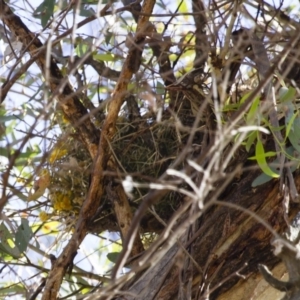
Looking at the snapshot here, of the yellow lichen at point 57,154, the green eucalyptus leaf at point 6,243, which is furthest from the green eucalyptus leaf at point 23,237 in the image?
the yellow lichen at point 57,154

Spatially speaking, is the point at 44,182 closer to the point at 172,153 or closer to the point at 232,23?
the point at 172,153

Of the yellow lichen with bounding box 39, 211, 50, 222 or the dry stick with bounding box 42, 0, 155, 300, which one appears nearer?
the dry stick with bounding box 42, 0, 155, 300

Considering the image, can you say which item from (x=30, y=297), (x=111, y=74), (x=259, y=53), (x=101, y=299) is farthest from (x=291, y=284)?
(x=111, y=74)

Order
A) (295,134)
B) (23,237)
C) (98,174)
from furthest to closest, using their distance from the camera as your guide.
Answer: (23,237)
(98,174)
(295,134)

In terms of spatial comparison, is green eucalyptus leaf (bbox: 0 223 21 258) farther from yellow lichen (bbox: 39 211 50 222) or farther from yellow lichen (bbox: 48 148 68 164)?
yellow lichen (bbox: 48 148 68 164)

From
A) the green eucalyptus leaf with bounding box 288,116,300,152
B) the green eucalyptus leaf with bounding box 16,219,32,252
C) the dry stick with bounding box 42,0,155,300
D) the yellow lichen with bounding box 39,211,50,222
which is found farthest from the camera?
the yellow lichen with bounding box 39,211,50,222

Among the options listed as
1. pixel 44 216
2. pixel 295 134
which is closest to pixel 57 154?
pixel 44 216

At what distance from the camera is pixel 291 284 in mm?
1261

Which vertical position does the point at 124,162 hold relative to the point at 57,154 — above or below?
below

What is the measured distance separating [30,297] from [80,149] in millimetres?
395

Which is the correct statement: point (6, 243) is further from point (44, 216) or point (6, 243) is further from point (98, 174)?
point (98, 174)

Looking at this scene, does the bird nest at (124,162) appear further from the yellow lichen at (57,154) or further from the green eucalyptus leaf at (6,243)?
the green eucalyptus leaf at (6,243)

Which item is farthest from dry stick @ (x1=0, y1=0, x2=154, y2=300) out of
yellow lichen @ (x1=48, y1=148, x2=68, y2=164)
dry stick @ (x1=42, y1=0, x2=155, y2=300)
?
yellow lichen @ (x1=48, y1=148, x2=68, y2=164)

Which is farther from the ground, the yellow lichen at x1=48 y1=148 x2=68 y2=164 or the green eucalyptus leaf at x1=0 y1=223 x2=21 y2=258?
the yellow lichen at x1=48 y1=148 x2=68 y2=164
